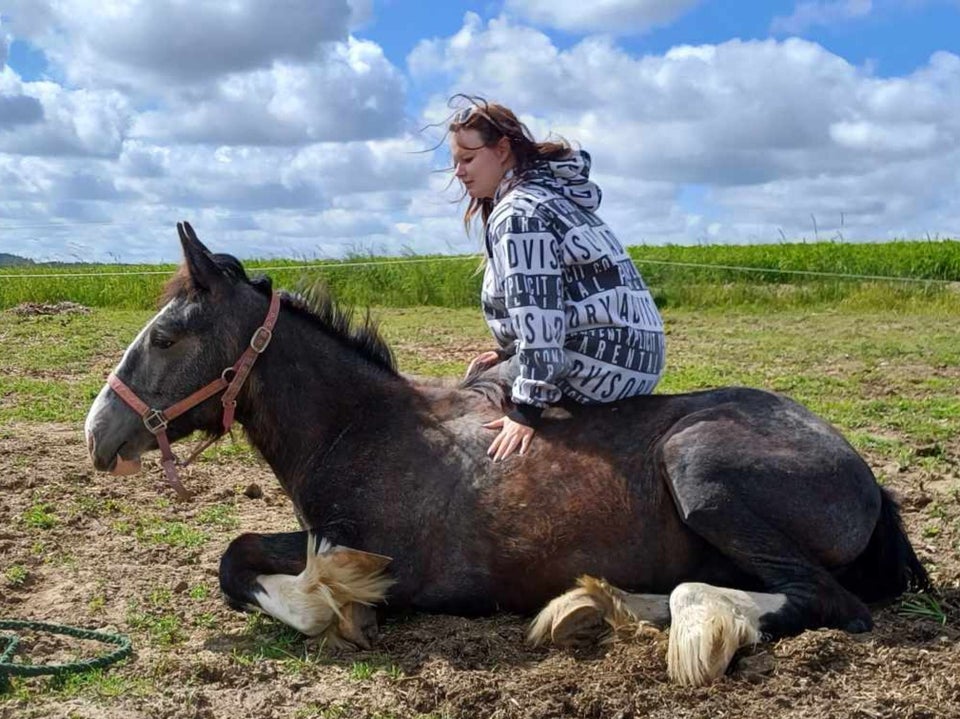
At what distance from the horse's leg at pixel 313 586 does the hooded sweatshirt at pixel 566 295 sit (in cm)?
92

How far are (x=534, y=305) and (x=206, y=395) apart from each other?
151cm

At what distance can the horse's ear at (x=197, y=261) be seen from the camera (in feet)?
15.4

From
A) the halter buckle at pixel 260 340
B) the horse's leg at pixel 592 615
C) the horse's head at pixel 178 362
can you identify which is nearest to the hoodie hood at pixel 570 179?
the halter buckle at pixel 260 340

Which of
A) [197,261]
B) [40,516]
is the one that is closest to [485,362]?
[197,261]

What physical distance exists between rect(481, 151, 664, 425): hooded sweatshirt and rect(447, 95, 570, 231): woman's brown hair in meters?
0.06

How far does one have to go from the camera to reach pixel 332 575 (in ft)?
14.3

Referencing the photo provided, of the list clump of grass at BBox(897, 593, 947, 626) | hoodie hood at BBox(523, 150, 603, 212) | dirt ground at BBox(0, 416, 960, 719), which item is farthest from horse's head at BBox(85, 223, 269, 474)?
clump of grass at BBox(897, 593, 947, 626)

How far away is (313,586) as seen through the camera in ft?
14.3

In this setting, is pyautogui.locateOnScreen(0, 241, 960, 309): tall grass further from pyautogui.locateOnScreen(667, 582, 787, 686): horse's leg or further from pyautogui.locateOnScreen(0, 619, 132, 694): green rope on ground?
pyautogui.locateOnScreen(667, 582, 787, 686): horse's leg

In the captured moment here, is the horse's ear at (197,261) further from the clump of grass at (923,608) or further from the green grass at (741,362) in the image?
the clump of grass at (923,608)

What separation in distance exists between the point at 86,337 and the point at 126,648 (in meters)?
11.0

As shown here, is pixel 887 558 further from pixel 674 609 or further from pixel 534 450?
pixel 534 450

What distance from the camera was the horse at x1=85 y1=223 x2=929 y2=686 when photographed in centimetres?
416

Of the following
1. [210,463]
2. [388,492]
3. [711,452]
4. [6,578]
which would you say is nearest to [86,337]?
[210,463]
